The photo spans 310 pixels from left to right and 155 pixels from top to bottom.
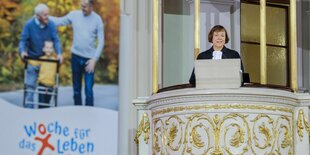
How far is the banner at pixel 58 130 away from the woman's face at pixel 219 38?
176cm

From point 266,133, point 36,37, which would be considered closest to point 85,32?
point 36,37

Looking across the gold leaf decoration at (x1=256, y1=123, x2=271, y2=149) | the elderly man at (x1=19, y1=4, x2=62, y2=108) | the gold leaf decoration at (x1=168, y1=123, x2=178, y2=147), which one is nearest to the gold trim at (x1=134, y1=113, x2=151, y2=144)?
the gold leaf decoration at (x1=168, y1=123, x2=178, y2=147)

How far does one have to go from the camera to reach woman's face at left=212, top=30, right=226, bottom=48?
16.6 feet

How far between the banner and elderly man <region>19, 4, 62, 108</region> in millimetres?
314

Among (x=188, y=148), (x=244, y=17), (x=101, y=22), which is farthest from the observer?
(x=101, y=22)

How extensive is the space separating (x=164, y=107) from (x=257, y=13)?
6.19 ft

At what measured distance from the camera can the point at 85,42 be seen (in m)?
6.75

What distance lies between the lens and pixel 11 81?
21.5ft

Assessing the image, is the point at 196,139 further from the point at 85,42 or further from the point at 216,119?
the point at 85,42

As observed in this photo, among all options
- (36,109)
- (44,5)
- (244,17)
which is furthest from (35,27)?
(244,17)

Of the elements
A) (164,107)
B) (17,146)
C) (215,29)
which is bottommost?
(17,146)

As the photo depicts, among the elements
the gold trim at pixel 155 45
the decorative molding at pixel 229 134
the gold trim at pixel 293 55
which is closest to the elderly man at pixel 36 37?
the gold trim at pixel 155 45

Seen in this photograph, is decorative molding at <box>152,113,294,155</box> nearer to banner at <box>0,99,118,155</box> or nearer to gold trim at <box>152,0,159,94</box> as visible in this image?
gold trim at <box>152,0,159,94</box>

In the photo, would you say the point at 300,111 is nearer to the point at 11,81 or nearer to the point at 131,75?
the point at 131,75
